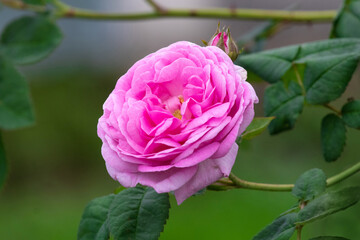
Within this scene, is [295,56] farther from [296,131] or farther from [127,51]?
[127,51]

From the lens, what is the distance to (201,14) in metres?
1.09

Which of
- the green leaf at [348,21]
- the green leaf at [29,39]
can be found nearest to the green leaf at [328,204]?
the green leaf at [348,21]

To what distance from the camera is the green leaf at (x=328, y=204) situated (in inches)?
18.9

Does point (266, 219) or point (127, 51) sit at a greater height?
point (266, 219)

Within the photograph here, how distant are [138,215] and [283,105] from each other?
0.27 m

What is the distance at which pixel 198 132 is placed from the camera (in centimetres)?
45

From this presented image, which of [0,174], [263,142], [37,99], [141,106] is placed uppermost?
[141,106]

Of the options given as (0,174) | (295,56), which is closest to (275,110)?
(295,56)

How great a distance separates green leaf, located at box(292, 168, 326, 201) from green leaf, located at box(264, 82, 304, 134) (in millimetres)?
144

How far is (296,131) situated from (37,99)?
5.88 ft

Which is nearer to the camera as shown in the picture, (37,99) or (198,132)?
(198,132)

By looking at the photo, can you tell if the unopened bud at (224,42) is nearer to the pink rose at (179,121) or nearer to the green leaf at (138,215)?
the pink rose at (179,121)

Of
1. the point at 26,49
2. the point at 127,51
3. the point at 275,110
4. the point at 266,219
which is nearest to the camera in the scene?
the point at 275,110

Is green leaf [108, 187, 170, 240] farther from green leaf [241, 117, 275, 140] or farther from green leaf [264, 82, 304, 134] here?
green leaf [264, 82, 304, 134]
